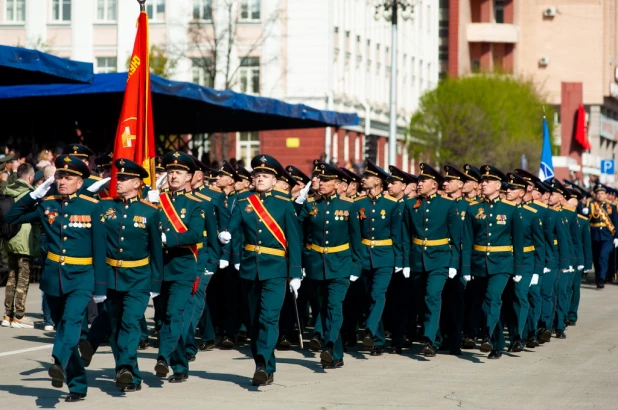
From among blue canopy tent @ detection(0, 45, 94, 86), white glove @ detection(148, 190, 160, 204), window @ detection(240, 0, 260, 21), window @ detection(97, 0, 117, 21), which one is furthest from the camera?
window @ detection(97, 0, 117, 21)

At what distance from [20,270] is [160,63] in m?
29.3

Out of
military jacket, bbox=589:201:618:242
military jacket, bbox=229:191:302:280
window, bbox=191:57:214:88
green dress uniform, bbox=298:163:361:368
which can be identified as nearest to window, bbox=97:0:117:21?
window, bbox=191:57:214:88

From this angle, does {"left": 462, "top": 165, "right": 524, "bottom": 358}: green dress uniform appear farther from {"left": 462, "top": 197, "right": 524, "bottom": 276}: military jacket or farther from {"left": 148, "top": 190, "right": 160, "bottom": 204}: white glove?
{"left": 148, "top": 190, "right": 160, "bottom": 204}: white glove

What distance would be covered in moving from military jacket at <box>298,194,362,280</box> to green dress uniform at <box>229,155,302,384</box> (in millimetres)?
1450

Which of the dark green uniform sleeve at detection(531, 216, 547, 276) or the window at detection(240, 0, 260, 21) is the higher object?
the window at detection(240, 0, 260, 21)

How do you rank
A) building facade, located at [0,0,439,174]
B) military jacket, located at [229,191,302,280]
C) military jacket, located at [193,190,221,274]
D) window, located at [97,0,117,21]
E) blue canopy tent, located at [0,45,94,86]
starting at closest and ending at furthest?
military jacket, located at [229,191,302,280]
military jacket, located at [193,190,221,274]
blue canopy tent, located at [0,45,94,86]
building facade, located at [0,0,439,174]
window, located at [97,0,117,21]

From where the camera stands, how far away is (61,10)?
53.8 metres

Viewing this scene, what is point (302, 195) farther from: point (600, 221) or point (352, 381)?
point (600, 221)

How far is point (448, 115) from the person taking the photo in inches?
2275

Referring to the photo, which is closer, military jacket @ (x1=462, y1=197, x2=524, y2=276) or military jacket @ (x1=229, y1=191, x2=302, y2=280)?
military jacket @ (x1=229, y1=191, x2=302, y2=280)

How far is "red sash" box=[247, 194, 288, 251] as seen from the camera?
12.2m

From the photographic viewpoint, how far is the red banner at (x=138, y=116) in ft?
47.3

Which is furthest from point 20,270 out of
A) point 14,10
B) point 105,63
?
point 14,10

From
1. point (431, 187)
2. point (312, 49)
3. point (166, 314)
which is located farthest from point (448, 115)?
point (166, 314)
